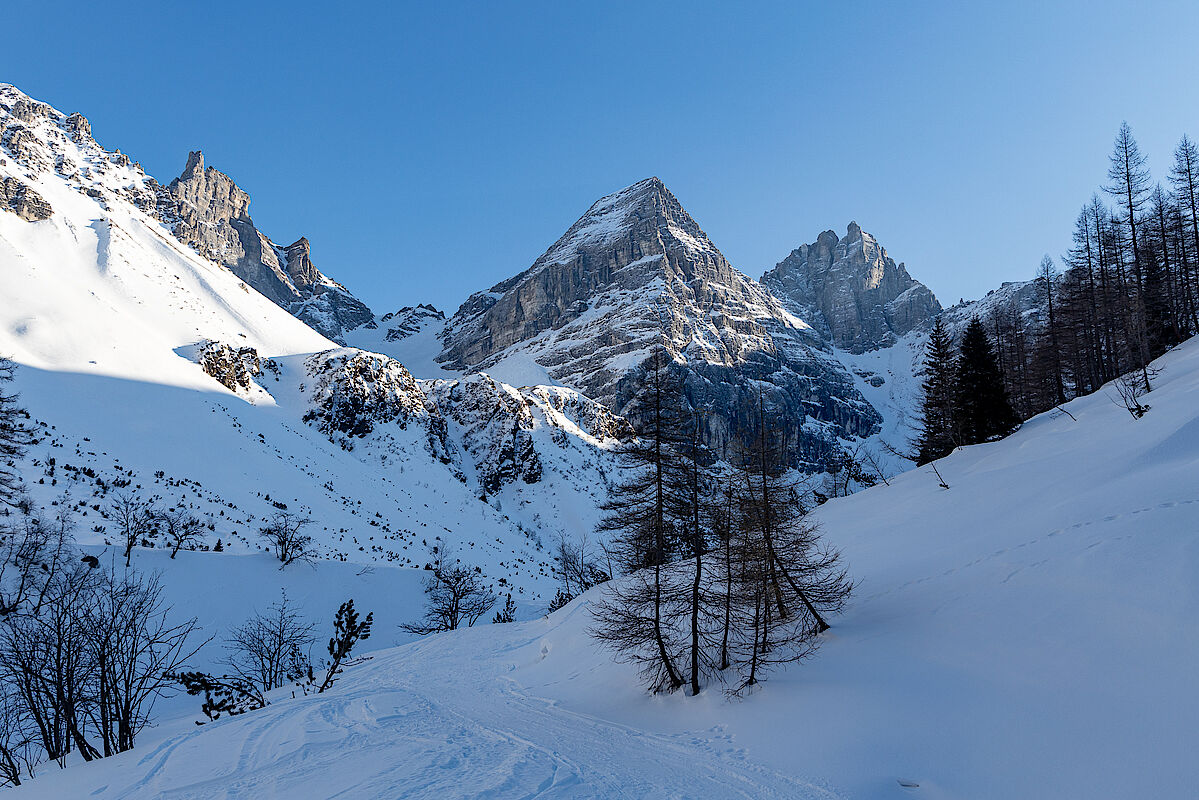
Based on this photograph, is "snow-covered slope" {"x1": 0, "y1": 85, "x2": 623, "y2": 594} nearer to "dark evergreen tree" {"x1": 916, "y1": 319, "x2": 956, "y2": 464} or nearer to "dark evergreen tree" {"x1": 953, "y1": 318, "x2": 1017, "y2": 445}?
"dark evergreen tree" {"x1": 916, "y1": 319, "x2": 956, "y2": 464}

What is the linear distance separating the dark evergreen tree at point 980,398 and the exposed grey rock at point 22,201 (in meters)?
112

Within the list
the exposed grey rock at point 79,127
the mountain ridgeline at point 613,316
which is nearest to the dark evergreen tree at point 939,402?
the mountain ridgeline at point 613,316

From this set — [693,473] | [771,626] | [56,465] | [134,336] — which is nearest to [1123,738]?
[771,626]

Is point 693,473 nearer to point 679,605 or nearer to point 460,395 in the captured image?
point 679,605

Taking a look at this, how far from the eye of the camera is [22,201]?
74.9m

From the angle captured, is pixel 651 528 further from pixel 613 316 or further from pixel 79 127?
pixel 79 127

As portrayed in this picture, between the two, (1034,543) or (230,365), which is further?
(230,365)

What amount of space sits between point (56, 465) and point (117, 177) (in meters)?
114

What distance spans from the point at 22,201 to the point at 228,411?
56877mm

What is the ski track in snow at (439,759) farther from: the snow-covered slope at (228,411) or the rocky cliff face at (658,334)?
the rocky cliff face at (658,334)

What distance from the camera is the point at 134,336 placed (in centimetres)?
5784

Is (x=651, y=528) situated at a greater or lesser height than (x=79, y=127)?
lesser

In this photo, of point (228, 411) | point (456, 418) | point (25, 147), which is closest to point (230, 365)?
point (228, 411)

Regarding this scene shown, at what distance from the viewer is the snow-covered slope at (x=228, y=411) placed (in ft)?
129
